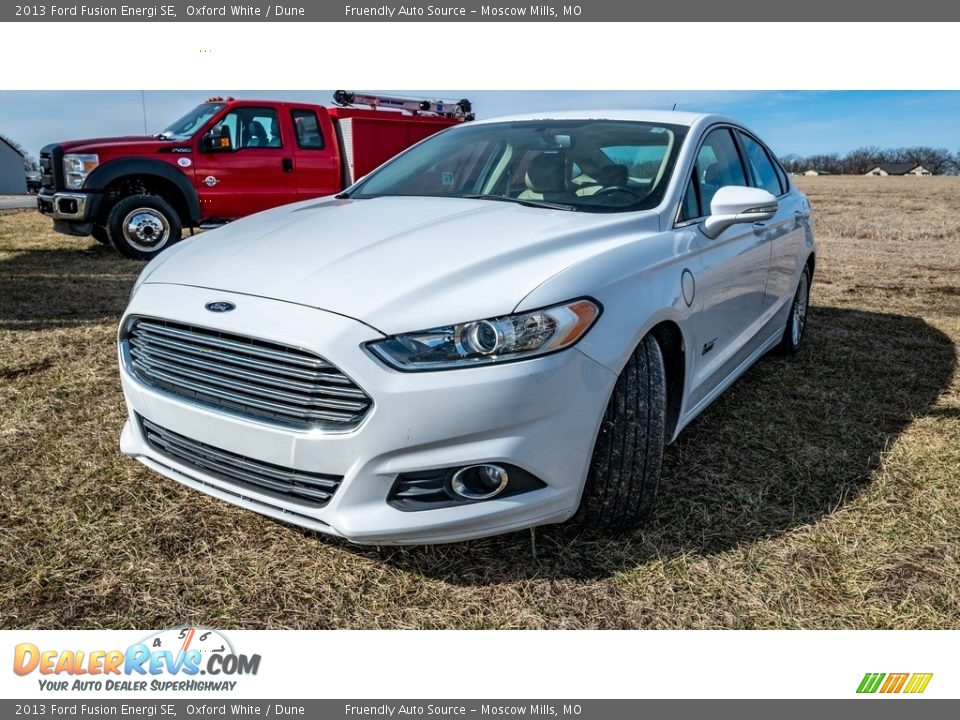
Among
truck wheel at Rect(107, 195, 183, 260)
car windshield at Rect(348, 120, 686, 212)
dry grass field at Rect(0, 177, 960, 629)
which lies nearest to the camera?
dry grass field at Rect(0, 177, 960, 629)

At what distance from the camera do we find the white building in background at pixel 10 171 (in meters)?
43.0

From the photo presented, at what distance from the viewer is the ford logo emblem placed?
2.11 m

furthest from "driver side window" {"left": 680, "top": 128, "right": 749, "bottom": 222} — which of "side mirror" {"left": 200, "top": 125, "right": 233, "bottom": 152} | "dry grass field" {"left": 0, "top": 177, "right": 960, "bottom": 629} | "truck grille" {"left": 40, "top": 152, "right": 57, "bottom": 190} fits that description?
"truck grille" {"left": 40, "top": 152, "right": 57, "bottom": 190}

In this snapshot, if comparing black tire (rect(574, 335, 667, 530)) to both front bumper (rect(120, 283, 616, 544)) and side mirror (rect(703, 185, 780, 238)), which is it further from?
side mirror (rect(703, 185, 780, 238))

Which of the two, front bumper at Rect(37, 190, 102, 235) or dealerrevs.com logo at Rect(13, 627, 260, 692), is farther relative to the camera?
front bumper at Rect(37, 190, 102, 235)

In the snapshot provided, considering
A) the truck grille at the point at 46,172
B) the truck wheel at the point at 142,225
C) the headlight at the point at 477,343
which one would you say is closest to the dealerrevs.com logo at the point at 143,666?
the headlight at the point at 477,343

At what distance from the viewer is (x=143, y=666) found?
2000 millimetres

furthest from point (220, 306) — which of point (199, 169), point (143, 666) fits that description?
point (199, 169)

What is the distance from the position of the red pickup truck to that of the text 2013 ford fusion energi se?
645cm

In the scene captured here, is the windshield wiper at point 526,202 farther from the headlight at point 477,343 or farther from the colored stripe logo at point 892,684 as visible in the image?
the colored stripe logo at point 892,684

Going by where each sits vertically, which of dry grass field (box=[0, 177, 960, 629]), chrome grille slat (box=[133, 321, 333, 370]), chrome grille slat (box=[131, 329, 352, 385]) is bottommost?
dry grass field (box=[0, 177, 960, 629])

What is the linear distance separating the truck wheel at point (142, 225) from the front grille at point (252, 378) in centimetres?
703

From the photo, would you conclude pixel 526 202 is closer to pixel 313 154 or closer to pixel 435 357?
pixel 435 357

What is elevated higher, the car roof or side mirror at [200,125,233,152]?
the car roof
